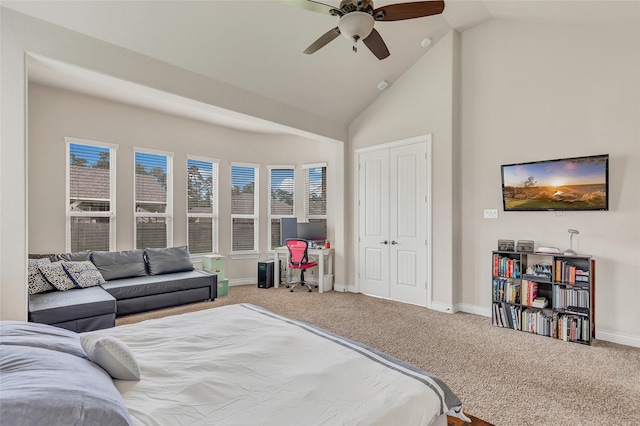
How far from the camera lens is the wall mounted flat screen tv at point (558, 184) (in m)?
3.43

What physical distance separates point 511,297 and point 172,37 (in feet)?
16.0

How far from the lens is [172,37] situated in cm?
340

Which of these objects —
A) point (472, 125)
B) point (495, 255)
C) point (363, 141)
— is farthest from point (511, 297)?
point (363, 141)

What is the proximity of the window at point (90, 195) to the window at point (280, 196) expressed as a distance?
286 centimetres

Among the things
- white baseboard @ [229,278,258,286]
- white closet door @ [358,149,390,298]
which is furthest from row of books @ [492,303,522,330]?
white baseboard @ [229,278,258,286]

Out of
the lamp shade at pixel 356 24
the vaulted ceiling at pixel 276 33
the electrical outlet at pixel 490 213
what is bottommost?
the electrical outlet at pixel 490 213

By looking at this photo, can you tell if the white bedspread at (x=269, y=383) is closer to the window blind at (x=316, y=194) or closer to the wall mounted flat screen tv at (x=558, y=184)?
the wall mounted flat screen tv at (x=558, y=184)

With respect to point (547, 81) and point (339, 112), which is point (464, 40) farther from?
point (339, 112)

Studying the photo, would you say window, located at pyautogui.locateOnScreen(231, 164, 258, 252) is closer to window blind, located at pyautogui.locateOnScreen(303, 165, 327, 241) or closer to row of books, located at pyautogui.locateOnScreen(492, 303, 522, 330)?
window blind, located at pyautogui.locateOnScreen(303, 165, 327, 241)

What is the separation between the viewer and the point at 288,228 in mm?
6363

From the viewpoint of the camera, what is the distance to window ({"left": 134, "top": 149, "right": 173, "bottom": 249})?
208 inches

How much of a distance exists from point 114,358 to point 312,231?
507 centimetres

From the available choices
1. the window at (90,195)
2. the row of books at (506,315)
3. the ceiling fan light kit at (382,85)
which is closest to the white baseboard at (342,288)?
the row of books at (506,315)

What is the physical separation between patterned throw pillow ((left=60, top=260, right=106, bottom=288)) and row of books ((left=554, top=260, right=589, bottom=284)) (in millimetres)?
5557
